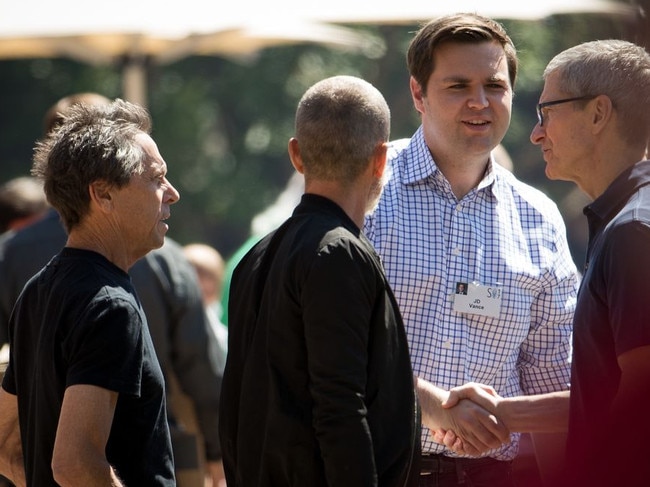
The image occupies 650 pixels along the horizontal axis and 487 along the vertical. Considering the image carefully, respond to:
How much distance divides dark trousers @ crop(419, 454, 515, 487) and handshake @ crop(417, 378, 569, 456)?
0.21 feet

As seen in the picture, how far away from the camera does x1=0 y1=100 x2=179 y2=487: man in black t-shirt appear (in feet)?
9.23

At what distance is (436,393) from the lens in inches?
136

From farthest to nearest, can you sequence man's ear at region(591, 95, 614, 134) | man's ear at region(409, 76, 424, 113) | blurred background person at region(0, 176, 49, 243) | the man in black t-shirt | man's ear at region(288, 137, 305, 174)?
blurred background person at region(0, 176, 49, 243) → man's ear at region(409, 76, 424, 113) → man's ear at region(591, 95, 614, 134) → man's ear at region(288, 137, 305, 174) → the man in black t-shirt

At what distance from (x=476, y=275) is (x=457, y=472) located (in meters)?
0.60

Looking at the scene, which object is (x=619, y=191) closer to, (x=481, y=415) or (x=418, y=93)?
(x=481, y=415)

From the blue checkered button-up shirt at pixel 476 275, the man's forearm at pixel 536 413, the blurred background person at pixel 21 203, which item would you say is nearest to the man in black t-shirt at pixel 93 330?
the blue checkered button-up shirt at pixel 476 275

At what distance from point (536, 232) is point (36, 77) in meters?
14.1

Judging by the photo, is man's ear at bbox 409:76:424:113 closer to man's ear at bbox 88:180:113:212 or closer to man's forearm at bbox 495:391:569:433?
man's forearm at bbox 495:391:569:433

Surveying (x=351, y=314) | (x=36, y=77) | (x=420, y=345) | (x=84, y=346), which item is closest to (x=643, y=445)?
(x=351, y=314)

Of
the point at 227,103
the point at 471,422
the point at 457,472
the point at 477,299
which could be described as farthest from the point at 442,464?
the point at 227,103

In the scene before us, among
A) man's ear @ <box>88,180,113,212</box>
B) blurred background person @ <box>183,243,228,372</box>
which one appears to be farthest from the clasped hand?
blurred background person @ <box>183,243,228,372</box>

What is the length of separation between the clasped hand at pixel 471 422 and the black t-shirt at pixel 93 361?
Result: 85 cm

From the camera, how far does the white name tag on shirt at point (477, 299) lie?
11.6ft

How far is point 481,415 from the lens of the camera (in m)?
3.36
